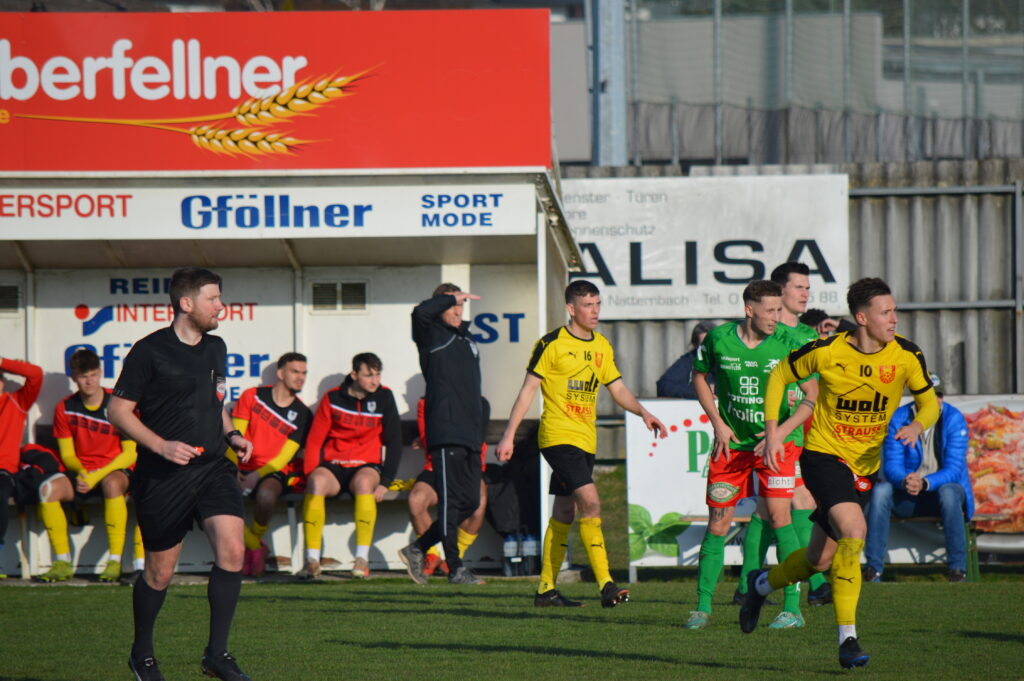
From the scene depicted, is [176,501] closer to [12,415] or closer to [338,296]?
[12,415]

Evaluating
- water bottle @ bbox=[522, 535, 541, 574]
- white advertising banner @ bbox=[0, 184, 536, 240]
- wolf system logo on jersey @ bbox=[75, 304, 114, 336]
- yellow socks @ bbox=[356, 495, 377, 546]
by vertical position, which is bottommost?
water bottle @ bbox=[522, 535, 541, 574]

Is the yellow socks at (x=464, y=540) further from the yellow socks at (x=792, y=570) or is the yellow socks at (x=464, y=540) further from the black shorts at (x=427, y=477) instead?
the yellow socks at (x=792, y=570)

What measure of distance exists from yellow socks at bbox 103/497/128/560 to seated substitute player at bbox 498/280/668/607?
4.19m

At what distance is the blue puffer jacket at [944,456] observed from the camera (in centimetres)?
1050

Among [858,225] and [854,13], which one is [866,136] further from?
[858,225]

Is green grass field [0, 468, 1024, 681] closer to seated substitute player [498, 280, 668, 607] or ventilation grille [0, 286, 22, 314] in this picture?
seated substitute player [498, 280, 668, 607]

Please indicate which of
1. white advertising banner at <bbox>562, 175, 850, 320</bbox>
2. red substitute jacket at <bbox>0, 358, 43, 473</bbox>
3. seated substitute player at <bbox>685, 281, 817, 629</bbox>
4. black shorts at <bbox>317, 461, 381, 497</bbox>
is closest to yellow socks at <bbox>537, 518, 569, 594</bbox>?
seated substitute player at <bbox>685, 281, 817, 629</bbox>

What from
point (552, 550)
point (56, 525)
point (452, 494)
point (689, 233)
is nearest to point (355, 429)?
point (452, 494)

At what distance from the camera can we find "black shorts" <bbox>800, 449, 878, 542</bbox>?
6.55 m

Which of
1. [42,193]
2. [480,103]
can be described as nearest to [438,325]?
[480,103]

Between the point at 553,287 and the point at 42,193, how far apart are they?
4.50 metres

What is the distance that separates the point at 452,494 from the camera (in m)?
9.93

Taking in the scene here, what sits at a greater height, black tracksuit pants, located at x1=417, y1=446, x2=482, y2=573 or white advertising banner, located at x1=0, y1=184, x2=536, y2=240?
white advertising banner, located at x1=0, y1=184, x2=536, y2=240

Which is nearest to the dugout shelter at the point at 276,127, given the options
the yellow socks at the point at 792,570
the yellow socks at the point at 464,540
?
the yellow socks at the point at 464,540
